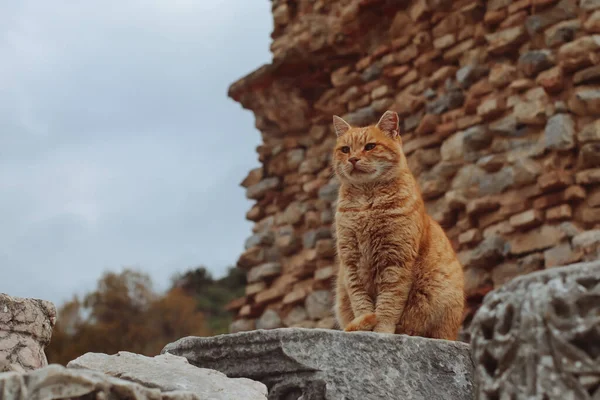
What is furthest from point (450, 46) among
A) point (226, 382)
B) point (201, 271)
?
point (201, 271)

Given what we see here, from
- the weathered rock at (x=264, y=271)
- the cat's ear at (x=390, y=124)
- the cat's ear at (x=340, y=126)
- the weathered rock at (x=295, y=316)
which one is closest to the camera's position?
the cat's ear at (x=390, y=124)

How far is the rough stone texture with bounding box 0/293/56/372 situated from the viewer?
274cm

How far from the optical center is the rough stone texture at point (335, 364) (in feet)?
9.85

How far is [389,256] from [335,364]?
3.63 feet

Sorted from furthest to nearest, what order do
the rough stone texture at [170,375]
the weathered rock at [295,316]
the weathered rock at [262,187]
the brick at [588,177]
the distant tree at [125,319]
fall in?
the distant tree at [125,319] → the weathered rock at [262,187] → the weathered rock at [295,316] → the brick at [588,177] → the rough stone texture at [170,375]

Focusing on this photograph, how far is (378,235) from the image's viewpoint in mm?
4125

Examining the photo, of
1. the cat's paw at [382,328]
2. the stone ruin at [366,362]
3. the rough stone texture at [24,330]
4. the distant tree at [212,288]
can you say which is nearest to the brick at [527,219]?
the cat's paw at [382,328]

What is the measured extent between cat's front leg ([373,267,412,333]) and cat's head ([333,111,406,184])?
553 millimetres

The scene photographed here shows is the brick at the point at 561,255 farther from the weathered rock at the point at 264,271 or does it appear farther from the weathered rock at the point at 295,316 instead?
the weathered rock at the point at 264,271

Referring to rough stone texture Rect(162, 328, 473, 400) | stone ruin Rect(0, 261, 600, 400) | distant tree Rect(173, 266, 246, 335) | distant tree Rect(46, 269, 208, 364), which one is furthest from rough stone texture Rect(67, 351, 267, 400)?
distant tree Rect(173, 266, 246, 335)

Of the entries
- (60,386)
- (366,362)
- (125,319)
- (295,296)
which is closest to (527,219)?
(295,296)

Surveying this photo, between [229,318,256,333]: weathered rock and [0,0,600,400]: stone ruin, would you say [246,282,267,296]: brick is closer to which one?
[0,0,600,400]: stone ruin

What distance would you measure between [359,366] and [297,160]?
5.57 meters

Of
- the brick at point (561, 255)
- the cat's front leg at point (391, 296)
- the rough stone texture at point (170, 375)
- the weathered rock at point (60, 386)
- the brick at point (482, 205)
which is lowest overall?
the weathered rock at point (60, 386)
